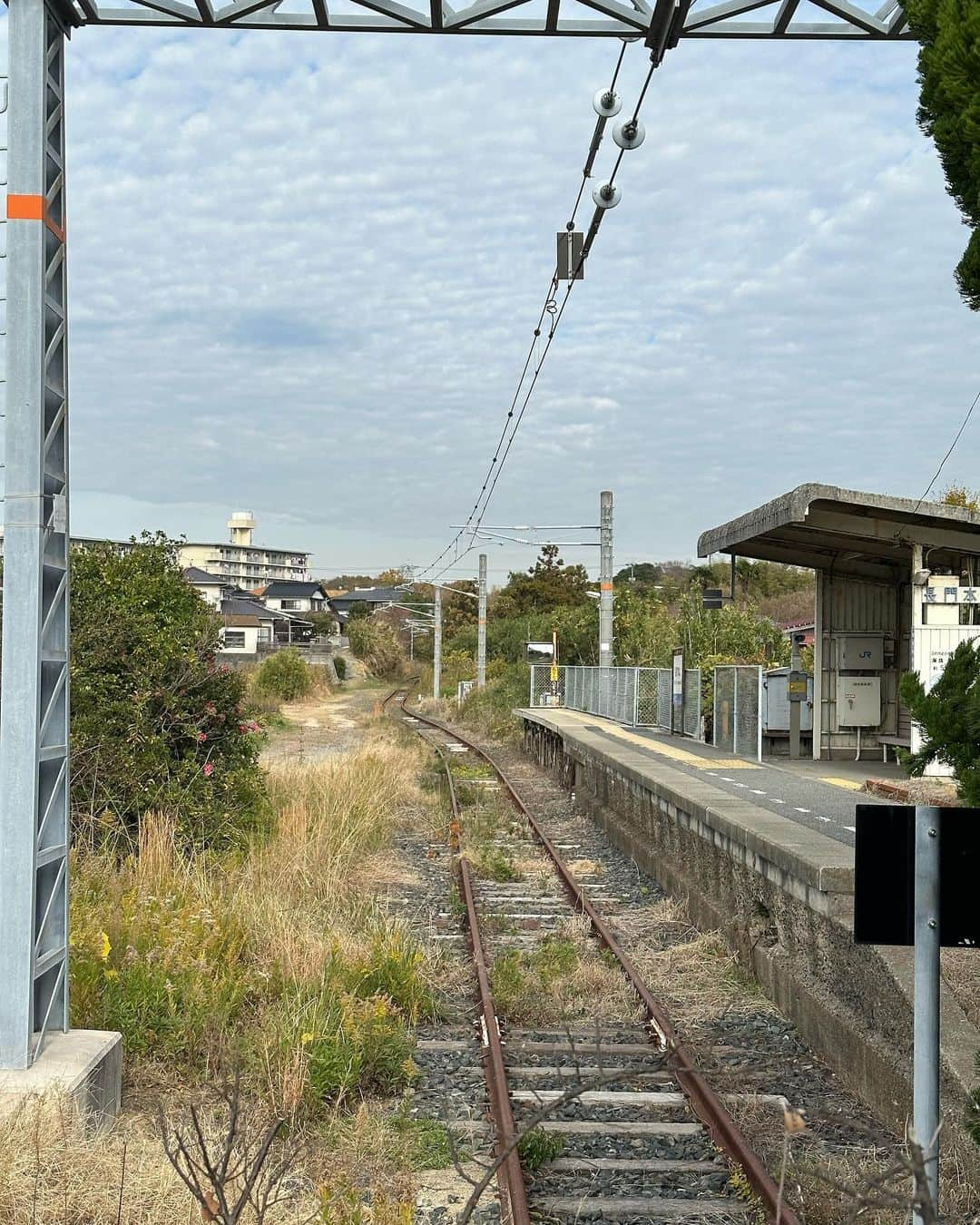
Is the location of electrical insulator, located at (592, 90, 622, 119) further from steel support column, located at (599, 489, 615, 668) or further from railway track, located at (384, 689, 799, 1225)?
steel support column, located at (599, 489, 615, 668)

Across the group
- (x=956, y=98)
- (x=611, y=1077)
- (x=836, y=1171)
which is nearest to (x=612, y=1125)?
(x=836, y=1171)

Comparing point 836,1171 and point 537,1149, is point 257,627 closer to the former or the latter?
point 537,1149

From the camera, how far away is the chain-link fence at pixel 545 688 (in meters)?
39.6

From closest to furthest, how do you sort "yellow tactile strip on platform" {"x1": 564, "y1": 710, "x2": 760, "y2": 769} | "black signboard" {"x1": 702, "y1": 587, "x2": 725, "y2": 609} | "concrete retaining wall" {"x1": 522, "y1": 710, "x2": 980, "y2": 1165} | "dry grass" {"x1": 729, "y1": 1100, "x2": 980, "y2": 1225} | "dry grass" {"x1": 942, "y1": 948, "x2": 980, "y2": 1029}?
1. "dry grass" {"x1": 729, "y1": 1100, "x2": 980, "y2": 1225}
2. "concrete retaining wall" {"x1": 522, "y1": 710, "x2": 980, "y2": 1165}
3. "dry grass" {"x1": 942, "y1": 948, "x2": 980, "y2": 1029}
4. "yellow tactile strip on platform" {"x1": 564, "y1": 710, "x2": 760, "y2": 769}
5. "black signboard" {"x1": 702, "y1": 587, "x2": 725, "y2": 609}

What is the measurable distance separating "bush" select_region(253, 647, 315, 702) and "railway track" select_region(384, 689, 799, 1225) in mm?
46106

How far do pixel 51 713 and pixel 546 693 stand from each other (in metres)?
34.1

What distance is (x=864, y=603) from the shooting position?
20094 millimetres

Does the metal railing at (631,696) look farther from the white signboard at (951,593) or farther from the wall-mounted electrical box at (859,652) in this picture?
the white signboard at (951,593)

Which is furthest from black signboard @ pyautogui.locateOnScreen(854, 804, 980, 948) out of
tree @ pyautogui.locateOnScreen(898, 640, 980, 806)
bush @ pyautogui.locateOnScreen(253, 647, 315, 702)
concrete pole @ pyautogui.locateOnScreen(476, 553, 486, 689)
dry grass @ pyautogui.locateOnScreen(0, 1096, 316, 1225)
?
bush @ pyautogui.locateOnScreen(253, 647, 315, 702)

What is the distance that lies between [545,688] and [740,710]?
19226mm

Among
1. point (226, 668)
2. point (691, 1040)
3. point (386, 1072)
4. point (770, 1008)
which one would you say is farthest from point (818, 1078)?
point (226, 668)

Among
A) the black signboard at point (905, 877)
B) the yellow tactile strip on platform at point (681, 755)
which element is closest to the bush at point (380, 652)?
the yellow tactile strip on platform at point (681, 755)

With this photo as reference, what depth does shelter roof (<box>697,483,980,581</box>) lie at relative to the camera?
A: 15266 mm

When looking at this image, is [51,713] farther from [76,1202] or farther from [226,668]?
[226,668]
